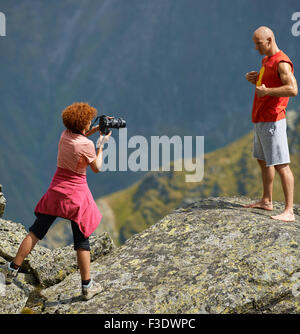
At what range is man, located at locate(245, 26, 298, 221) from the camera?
29.8ft

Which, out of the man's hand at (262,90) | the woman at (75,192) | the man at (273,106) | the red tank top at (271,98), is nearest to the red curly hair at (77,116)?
the woman at (75,192)

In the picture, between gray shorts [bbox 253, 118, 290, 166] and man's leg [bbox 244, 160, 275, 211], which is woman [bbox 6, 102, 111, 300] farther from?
man's leg [bbox 244, 160, 275, 211]

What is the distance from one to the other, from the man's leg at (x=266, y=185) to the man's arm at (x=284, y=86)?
2.00 meters

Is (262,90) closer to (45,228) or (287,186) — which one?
(287,186)

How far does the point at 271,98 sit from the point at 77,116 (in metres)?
4.85

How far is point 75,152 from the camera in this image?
721 cm

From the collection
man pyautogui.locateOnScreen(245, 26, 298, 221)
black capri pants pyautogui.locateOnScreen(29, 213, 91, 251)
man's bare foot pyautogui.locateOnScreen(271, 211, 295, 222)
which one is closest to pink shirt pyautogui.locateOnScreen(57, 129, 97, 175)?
black capri pants pyautogui.locateOnScreen(29, 213, 91, 251)

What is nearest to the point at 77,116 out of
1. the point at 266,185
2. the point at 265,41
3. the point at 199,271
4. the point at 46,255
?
the point at 199,271

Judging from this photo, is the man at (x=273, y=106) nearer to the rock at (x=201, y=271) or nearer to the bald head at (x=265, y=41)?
the bald head at (x=265, y=41)
